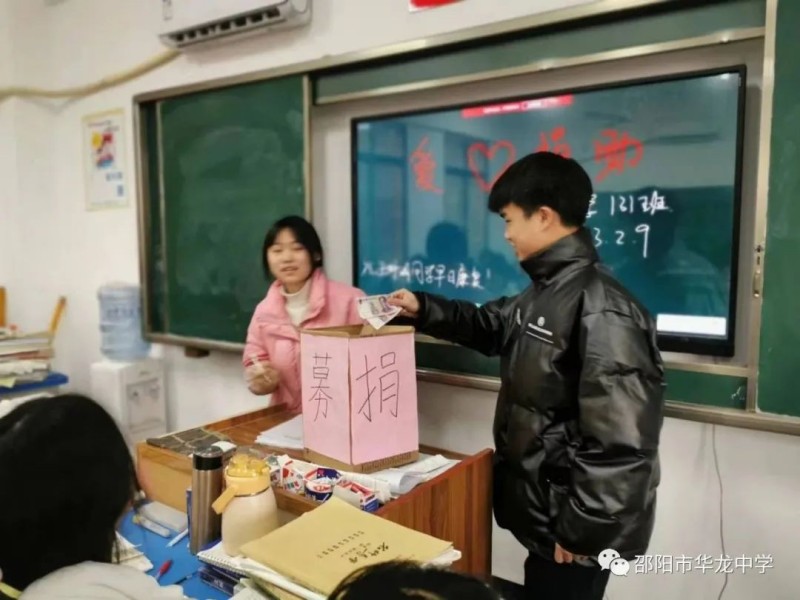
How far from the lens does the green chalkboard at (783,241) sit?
1.57 meters

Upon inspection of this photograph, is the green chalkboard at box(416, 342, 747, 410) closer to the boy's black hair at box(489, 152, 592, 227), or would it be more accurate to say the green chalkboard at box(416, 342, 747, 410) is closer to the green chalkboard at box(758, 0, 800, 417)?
the green chalkboard at box(758, 0, 800, 417)

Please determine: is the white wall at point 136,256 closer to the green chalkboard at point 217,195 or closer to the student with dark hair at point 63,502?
the green chalkboard at point 217,195

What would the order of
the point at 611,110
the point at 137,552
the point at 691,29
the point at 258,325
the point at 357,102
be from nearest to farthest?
1. the point at 137,552
2. the point at 691,29
3. the point at 611,110
4. the point at 258,325
5. the point at 357,102

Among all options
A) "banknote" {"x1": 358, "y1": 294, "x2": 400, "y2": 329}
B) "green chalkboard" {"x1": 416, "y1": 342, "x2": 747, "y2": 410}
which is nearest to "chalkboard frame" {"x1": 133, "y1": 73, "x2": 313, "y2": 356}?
"banknote" {"x1": 358, "y1": 294, "x2": 400, "y2": 329}

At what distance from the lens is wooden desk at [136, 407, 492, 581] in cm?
138

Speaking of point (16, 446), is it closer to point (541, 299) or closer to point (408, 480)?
point (408, 480)

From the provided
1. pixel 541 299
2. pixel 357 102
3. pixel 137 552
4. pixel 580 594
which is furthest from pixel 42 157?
pixel 580 594

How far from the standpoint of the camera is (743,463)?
1.77m

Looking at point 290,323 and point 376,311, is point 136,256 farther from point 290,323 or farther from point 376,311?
point 376,311

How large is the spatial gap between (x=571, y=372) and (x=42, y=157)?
3416 millimetres

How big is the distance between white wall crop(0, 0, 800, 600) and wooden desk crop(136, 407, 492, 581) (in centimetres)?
60

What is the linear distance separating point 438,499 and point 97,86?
293 centimetres

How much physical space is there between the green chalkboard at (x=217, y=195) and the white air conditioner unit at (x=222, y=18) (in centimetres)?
22

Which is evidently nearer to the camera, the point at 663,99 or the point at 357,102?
the point at 663,99
